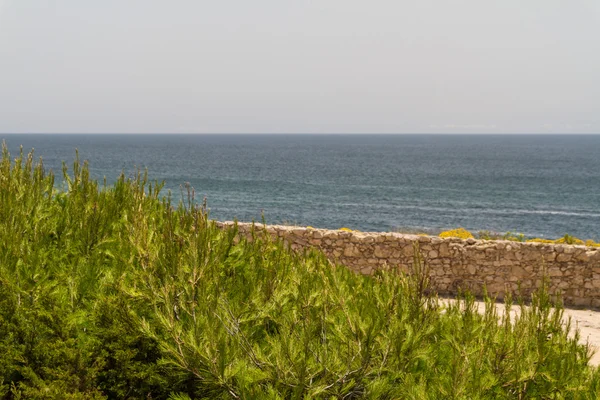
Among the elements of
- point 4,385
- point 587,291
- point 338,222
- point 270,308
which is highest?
point 270,308

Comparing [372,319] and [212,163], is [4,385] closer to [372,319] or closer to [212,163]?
[372,319]

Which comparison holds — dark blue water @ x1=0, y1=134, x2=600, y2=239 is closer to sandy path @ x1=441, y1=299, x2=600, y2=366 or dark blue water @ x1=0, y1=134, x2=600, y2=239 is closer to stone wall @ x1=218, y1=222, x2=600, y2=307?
stone wall @ x1=218, y1=222, x2=600, y2=307

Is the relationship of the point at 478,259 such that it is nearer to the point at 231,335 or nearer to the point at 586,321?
the point at 586,321

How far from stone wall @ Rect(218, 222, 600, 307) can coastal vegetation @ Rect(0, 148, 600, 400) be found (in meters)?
7.32

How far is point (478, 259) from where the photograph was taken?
13.5 meters

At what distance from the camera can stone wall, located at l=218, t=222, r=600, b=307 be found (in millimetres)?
13117

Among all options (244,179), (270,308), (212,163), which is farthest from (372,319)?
(212,163)

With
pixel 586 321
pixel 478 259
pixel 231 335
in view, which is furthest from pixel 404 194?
pixel 231 335

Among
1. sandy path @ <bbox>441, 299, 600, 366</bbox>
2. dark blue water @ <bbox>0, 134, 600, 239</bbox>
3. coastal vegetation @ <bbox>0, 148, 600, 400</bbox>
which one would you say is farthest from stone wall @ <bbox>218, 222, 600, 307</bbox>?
dark blue water @ <bbox>0, 134, 600, 239</bbox>

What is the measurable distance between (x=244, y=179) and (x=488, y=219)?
108ft

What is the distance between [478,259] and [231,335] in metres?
9.87

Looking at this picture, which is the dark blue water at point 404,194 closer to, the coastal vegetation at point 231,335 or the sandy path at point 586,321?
the sandy path at point 586,321

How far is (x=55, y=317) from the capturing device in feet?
Answer: 16.4

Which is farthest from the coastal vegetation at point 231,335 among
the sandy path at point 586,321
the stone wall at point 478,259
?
the stone wall at point 478,259
